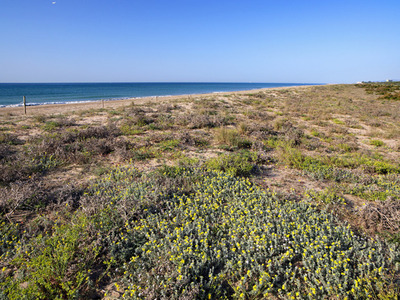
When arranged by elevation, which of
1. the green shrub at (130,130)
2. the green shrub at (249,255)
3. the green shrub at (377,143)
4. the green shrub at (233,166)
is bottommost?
the green shrub at (249,255)

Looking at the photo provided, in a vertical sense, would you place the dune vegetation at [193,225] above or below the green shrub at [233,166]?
below

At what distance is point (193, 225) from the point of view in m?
3.90

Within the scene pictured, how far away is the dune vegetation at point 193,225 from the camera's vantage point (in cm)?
287

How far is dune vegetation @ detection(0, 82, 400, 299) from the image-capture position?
287cm

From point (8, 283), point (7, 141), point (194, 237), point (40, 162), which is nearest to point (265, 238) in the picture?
point (194, 237)

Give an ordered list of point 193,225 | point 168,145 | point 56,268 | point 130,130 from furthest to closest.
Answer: point 130,130, point 168,145, point 193,225, point 56,268

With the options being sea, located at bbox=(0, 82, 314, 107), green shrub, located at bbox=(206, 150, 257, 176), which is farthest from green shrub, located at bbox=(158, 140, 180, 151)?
sea, located at bbox=(0, 82, 314, 107)

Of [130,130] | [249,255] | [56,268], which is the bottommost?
[249,255]

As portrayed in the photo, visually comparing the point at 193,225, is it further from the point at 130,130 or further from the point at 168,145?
the point at 130,130

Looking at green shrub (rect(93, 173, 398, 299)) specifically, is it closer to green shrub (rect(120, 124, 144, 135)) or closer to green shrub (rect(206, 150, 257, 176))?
green shrub (rect(206, 150, 257, 176))

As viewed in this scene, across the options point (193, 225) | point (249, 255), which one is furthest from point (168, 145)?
point (249, 255)

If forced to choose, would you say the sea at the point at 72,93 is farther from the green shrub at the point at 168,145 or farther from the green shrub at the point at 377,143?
the green shrub at the point at 377,143

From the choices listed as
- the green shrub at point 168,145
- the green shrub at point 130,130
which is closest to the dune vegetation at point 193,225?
the green shrub at point 168,145

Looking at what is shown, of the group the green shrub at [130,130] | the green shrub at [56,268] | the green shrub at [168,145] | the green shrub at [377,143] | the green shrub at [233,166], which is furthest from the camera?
the green shrub at [130,130]
